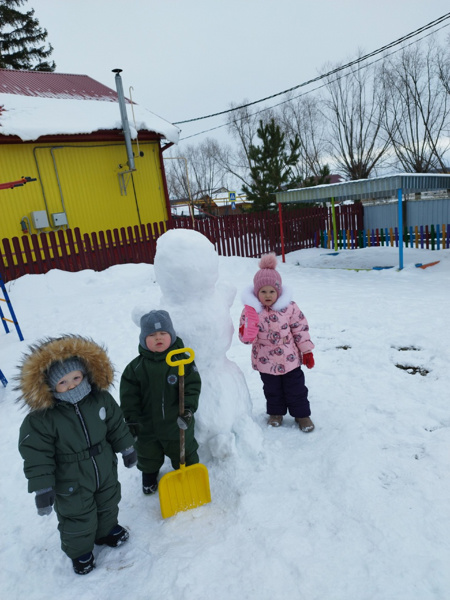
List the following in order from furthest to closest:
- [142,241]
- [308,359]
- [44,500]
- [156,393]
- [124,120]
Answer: [124,120] → [142,241] → [308,359] → [156,393] → [44,500]

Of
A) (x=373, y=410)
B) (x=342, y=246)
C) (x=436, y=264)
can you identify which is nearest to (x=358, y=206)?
(x=342, y=246)

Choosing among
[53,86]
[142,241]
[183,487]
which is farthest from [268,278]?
[53,86]

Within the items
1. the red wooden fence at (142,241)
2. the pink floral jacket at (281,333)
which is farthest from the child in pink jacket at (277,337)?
the red wooden fence at (142,241)

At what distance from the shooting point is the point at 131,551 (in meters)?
2.03

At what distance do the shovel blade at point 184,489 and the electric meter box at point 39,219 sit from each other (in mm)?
9567

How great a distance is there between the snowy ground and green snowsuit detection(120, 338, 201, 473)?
0.32 metres

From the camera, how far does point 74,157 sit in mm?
10641

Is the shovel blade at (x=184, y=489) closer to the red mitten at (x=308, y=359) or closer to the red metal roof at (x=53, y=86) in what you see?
the red mitten at (x=308, y=359)

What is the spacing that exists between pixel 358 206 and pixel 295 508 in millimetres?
13010

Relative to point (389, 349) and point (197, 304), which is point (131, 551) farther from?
point (389, 349)

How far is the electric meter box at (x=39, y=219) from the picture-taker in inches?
391

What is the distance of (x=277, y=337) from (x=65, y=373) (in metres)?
1.55

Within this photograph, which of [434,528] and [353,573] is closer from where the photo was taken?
[353,573]

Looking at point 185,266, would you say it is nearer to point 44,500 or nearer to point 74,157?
point 44,500
